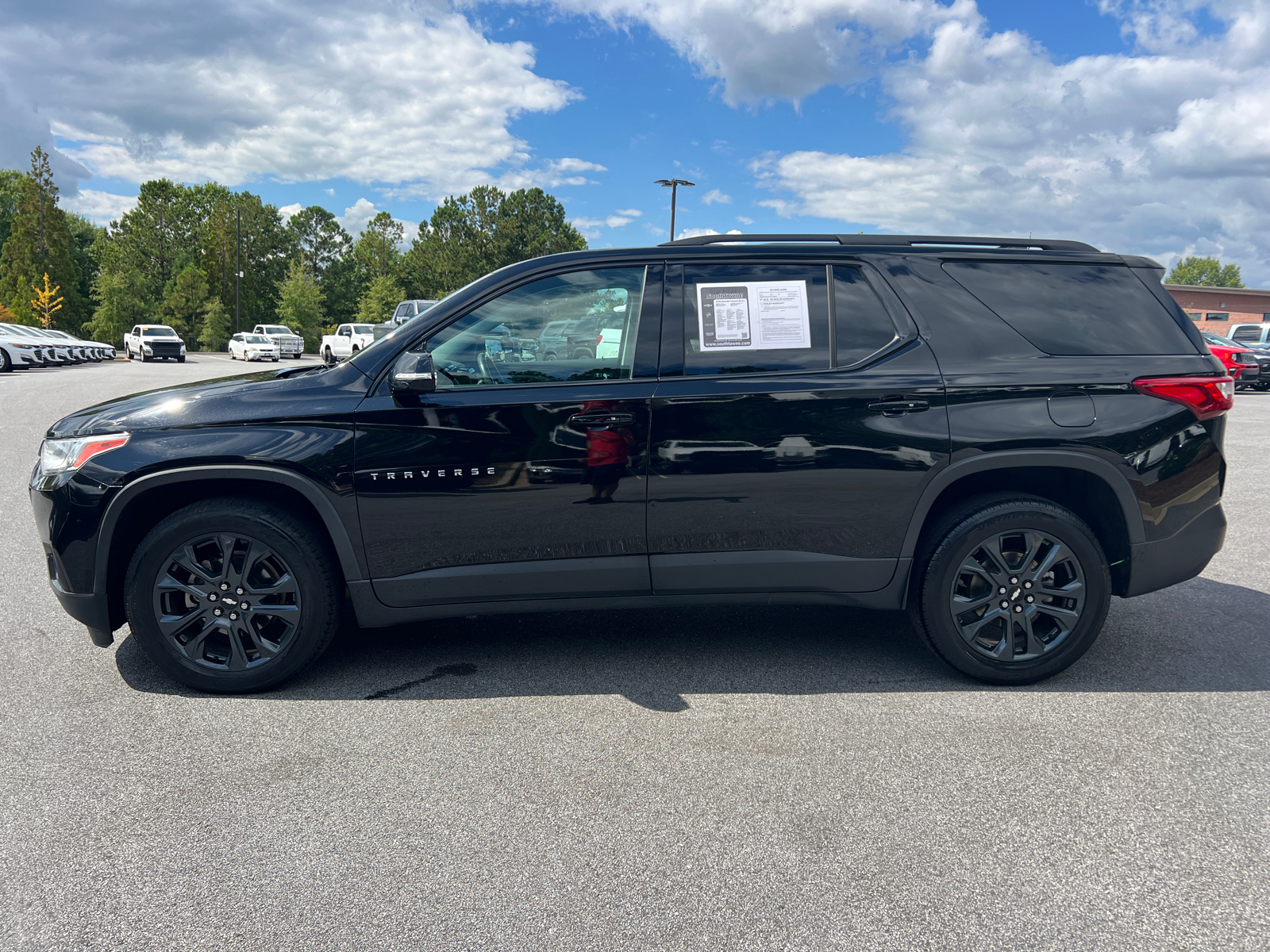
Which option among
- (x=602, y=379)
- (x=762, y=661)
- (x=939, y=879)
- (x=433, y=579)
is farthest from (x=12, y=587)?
(x=939, y=879)

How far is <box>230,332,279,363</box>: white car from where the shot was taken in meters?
42.0

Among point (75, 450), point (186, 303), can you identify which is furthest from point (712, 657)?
point (186, 303)

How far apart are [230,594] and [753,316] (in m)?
2.45

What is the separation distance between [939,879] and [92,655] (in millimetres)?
3720

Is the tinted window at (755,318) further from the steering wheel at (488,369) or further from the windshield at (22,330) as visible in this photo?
the windshield at (22,330)

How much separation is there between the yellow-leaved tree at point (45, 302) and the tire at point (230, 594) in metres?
64.4

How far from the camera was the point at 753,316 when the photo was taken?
364cm

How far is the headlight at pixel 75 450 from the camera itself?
348 centimetres

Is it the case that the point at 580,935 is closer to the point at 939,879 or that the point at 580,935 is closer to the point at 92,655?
the point at 939,879

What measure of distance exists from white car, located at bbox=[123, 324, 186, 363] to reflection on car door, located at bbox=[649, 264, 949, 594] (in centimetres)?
4268

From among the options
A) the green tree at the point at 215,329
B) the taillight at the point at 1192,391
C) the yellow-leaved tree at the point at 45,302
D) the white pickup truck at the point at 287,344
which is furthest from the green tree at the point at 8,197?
the taillight at the point at 1192,391

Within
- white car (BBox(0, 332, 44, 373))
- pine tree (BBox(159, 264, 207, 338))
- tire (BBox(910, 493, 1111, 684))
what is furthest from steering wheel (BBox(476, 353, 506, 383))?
pine tree (BBox(159, 264, 207, 338))

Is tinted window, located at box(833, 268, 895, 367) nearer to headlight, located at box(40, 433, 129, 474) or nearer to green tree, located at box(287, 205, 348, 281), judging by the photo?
headlight, located at box(40, 433, 129, 474)

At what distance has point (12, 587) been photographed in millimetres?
4980
